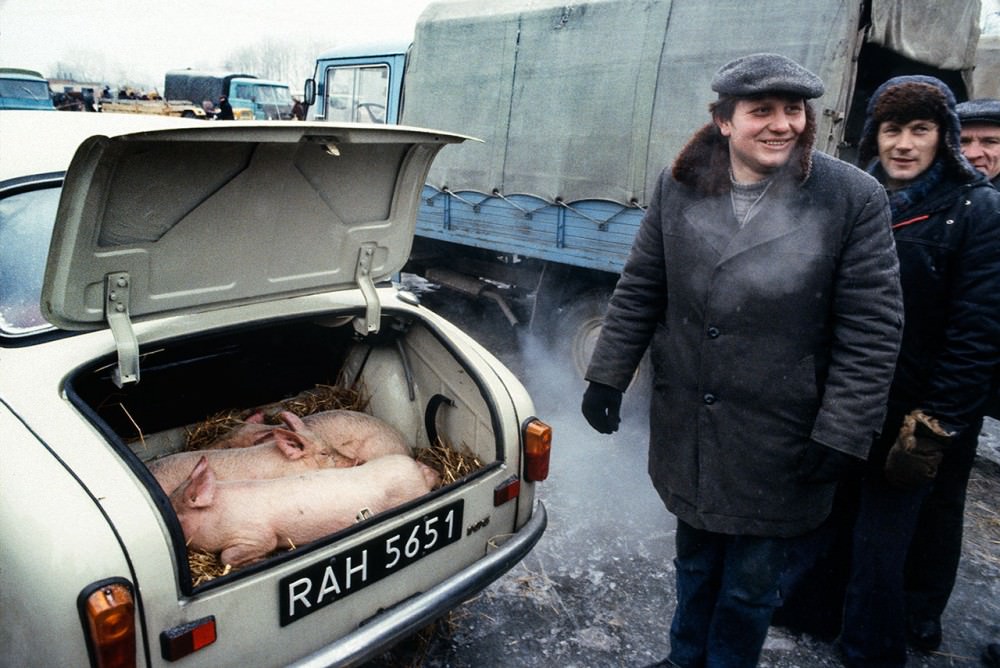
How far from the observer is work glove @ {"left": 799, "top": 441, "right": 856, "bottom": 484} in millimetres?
1867

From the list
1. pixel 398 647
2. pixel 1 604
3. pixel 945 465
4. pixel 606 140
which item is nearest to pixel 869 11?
pixel 606 140

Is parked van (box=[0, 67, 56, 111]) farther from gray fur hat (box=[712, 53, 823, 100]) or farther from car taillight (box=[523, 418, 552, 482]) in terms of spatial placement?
gray fur hat (box=[712, 53, 823, 100])

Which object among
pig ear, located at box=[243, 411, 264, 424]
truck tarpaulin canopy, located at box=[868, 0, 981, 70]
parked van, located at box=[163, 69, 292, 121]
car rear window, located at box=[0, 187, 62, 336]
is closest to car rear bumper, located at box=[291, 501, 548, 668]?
pig ear, located at box=[243, 411, 264, 424]

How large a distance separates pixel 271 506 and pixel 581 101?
159 inches

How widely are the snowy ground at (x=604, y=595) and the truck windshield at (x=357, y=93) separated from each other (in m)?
4.52

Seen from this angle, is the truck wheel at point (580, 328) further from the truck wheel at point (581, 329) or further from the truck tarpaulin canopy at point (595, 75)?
the truck tarpaulin canopy at point (595, 75)

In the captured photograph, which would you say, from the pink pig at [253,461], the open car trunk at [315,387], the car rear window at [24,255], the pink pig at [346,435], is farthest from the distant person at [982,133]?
the car rear window at [24,255]

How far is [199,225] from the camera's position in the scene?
216 cm

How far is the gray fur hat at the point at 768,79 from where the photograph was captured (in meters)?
1.80

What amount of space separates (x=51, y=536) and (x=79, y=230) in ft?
2.68

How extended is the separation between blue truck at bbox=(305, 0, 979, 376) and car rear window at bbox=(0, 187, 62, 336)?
11.5ft

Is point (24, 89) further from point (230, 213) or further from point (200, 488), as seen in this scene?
point (200, 488)

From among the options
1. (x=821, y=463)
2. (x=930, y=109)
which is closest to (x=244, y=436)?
(x=821, y=463)

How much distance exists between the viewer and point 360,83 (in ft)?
23.6
